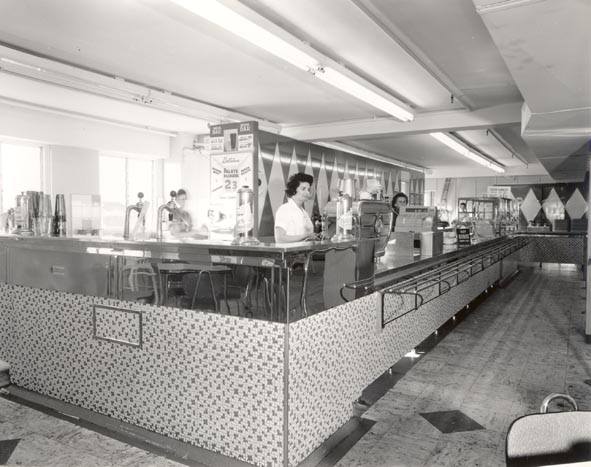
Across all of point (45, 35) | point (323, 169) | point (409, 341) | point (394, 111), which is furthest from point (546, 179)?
point (45, 35)

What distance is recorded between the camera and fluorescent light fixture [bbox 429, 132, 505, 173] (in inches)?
422

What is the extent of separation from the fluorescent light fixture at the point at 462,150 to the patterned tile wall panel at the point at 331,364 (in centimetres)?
761

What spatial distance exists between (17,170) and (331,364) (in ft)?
26.2

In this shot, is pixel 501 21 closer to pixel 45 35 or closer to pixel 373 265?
pixel 373 265

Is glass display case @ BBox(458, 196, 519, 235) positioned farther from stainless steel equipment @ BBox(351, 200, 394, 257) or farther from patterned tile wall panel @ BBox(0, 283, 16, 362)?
patterned tile wall panel @ BBox(0, 283, 16, 362)

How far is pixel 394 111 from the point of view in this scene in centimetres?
768

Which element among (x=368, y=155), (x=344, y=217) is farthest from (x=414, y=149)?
(x=344, y=217)

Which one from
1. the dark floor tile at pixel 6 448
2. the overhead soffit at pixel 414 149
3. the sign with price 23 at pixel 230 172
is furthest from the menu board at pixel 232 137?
the dark floor tile at pixel 6 448

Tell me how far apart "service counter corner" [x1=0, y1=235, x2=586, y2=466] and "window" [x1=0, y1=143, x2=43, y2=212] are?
558 cm

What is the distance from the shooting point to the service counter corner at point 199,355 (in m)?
2.52

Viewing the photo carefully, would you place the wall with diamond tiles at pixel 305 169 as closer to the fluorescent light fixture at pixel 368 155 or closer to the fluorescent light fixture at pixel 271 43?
the fluorescent light fixture at pixel 368 155

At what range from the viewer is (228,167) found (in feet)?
26.7

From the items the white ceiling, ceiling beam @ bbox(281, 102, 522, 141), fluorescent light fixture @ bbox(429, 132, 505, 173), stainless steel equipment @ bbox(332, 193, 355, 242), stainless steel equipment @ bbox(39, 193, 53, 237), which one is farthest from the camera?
fluorescent light fixture @ bbox(429, 132, 505, 173)

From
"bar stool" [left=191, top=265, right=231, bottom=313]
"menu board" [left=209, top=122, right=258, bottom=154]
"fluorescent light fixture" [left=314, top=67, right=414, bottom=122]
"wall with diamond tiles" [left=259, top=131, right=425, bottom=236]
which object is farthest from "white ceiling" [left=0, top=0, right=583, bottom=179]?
"bar stool" [left=191, top=265, right=231, bottom=313]
